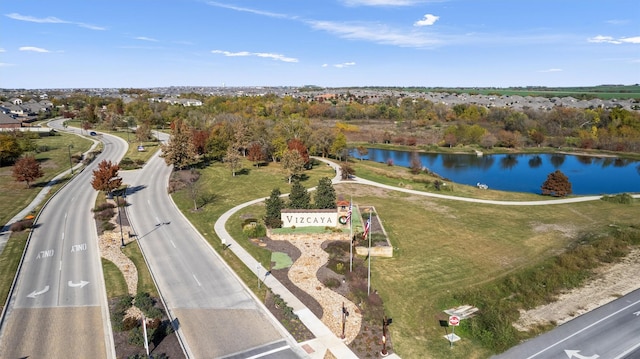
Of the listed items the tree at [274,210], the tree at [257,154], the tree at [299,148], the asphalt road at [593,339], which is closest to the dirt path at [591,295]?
the asphalt road at [593,339]

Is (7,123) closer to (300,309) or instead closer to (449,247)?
(300,309)

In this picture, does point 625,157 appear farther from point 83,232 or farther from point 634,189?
point 83,232

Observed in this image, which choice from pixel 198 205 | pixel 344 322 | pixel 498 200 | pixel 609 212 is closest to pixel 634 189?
pixel 609 212

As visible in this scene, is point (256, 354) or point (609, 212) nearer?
point (256, 354)

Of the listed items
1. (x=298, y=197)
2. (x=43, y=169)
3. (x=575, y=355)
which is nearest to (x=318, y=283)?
(x=298, y=197)

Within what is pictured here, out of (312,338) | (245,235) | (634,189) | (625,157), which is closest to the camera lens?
(312,338)

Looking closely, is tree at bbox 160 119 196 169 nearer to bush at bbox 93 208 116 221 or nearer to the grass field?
the grass field
